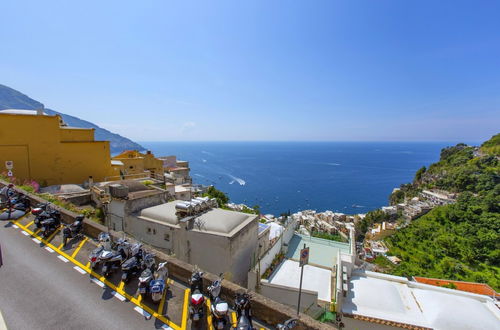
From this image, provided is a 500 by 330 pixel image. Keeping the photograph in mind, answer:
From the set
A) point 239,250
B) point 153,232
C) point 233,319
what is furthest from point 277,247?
point 233,319

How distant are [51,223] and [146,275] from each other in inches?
249

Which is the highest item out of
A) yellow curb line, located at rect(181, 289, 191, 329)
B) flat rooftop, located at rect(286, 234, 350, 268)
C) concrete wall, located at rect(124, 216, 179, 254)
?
yellow curb line, located at rect(181, 289, 191, 329)

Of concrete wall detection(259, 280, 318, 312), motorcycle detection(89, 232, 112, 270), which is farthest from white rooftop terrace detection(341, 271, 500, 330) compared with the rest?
motorcycle detection(89, 232, 112, 270)

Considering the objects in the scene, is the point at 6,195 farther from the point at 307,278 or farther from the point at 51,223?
the point at 307,278

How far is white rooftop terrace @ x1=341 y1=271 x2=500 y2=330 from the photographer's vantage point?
11.5 metres

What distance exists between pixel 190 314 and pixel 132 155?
28774 millimetres

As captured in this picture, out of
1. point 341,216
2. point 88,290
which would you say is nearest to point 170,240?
point 88,290

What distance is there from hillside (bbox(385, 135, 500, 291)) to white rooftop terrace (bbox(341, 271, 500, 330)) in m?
12.0

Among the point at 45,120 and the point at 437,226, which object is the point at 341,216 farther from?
the point at 45,120

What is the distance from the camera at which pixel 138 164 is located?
2750 cm

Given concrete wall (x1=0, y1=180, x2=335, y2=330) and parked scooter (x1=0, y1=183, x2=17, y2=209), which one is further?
parked scooter (x1=0, y1=183, x2=17, y2=209)

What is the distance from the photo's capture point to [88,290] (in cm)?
641

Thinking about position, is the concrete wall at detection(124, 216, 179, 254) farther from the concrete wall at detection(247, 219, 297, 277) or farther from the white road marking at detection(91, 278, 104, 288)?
the concrete wall at detection(247, 219, 297, 277)

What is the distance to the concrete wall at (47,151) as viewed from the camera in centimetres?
1708
